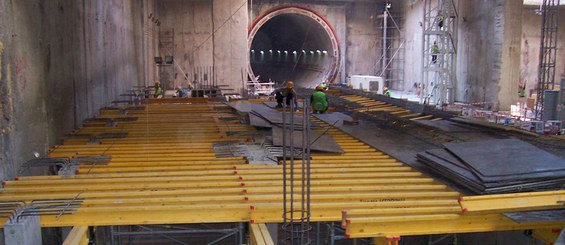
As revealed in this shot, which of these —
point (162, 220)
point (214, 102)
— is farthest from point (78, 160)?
point (214, 102)

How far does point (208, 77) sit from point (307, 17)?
17.8ft

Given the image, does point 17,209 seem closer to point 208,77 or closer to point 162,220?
point 162,220

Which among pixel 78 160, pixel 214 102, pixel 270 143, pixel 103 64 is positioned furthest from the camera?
pixel 214 102

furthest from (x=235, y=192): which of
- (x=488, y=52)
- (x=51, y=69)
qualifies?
(x=488, y=52)

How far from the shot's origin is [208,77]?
21719 millimetres

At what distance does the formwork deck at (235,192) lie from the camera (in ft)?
14.1

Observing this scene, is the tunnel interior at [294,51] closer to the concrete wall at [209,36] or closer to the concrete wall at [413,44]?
the concrete wall at [413,44]

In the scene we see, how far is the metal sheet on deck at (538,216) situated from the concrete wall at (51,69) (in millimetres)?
4757

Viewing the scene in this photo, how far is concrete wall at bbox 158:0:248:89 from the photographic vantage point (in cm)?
2075

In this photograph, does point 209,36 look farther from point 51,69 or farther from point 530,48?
point 51,69

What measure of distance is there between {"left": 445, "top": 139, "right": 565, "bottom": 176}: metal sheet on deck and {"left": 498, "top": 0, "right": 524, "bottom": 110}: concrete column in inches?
467

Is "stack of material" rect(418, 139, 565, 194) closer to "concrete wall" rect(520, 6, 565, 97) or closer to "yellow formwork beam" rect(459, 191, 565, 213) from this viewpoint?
"yellow formwork beam" rect(459, 191, 565, 213)

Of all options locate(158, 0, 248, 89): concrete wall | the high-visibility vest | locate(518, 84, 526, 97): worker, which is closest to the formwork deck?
the high-visibility vest

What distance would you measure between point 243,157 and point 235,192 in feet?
5.66
